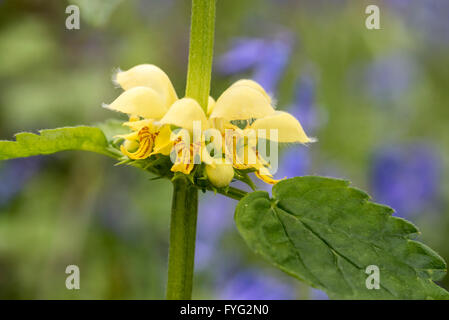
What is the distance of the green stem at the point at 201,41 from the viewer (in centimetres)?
84

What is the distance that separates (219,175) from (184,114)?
0.11 meters

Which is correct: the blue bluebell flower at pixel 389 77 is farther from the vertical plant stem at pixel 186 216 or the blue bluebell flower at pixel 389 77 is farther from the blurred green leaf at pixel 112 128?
the vertical plant stem at pixel 186 216

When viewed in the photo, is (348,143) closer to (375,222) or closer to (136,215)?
(136,215)

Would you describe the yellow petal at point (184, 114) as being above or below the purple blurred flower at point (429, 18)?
below

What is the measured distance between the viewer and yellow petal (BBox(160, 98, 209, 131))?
0.81 metres

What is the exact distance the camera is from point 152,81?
922 mm

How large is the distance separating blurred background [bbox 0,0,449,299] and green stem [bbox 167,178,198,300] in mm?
1455

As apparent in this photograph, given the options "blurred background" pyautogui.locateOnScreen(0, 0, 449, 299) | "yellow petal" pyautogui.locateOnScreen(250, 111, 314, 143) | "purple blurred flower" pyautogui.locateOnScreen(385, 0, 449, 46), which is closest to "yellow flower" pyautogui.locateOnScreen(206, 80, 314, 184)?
"yellow petal" pyautogui.locateOnScreen(250, 111, 314, 143)

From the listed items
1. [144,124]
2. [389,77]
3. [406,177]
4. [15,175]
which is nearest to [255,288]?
[406,177]

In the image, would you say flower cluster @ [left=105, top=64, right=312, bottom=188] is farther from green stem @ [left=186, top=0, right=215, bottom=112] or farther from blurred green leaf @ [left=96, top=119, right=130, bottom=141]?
blurred green leaf @ [left=96, top=119, right=130, bottom=141]

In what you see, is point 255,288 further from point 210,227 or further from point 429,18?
point 429,18

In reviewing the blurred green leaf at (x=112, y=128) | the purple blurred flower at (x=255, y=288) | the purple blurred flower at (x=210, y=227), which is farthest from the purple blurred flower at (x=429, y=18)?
the blurred green leaf at (x=112, y=128)

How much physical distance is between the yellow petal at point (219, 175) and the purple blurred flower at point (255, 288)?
1502 mm

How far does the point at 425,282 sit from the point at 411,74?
9.64 ft
